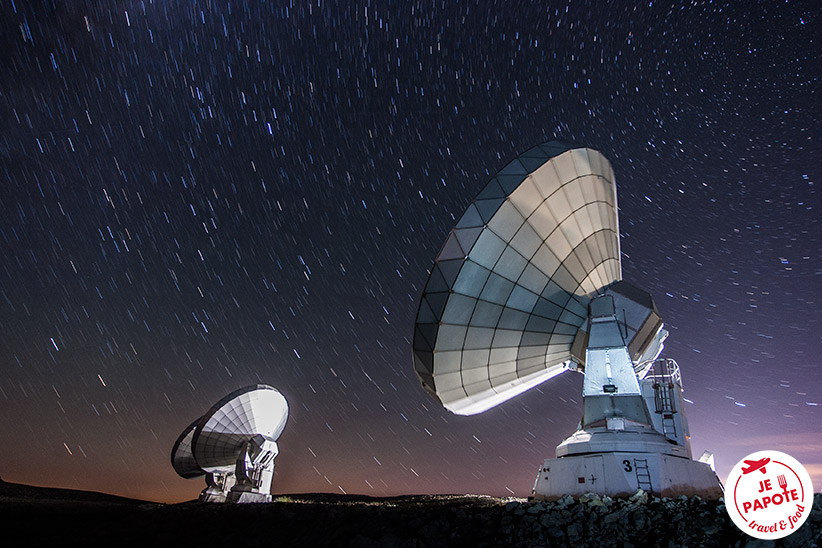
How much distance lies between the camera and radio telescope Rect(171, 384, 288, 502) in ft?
95.9

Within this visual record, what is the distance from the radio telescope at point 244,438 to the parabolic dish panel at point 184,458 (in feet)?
11.3

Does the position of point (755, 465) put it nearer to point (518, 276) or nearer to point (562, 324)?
point (518, 276)

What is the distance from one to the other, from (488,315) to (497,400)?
15.7 ft

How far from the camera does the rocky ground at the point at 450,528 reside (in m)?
9.57

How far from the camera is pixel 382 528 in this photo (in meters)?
12.1

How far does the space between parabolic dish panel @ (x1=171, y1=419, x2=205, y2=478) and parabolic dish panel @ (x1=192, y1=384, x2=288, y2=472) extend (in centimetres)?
448

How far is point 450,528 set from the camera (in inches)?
447

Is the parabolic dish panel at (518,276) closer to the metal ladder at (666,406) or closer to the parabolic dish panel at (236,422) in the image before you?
the metal ladder at (666,406)

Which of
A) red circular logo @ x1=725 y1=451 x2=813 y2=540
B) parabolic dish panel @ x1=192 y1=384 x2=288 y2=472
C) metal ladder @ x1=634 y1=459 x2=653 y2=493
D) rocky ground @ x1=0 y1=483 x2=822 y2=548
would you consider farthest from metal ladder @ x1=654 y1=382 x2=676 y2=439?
parabolic dish panel @ x1=192 y1=384 x2=288 y2=472

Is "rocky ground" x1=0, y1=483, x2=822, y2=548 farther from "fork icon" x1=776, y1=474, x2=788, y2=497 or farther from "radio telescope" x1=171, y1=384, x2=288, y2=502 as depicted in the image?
"radio telescope" x1=171, y1=384, x2=288, y2=502

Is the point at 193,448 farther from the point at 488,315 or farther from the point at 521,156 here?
the point at 521,156

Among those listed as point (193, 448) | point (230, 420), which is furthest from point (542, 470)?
point (193, 448)

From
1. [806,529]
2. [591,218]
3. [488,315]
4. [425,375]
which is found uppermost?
[591,218]

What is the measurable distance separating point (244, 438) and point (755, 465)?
94.1 feet
